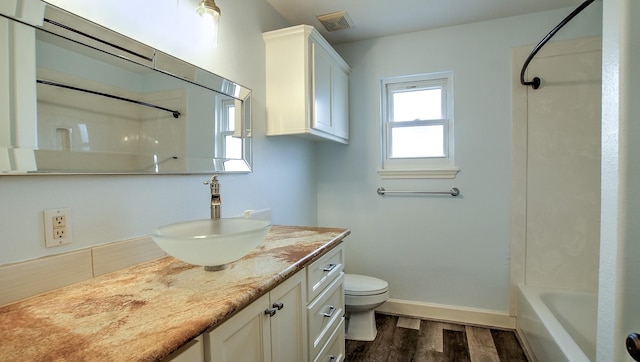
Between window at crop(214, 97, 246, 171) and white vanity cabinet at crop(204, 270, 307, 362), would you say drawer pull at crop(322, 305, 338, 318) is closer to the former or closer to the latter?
white vanity cabinet at crop(204, 270, 307, 362)

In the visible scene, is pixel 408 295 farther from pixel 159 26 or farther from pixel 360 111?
pixel 159 26

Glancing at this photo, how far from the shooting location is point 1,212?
0.83m

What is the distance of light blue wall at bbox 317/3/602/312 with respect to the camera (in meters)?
2.34

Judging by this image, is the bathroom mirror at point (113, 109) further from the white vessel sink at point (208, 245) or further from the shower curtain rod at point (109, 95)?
the white vessel sink at point (208, 245)

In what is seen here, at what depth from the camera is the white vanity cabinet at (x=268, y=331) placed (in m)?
0.79

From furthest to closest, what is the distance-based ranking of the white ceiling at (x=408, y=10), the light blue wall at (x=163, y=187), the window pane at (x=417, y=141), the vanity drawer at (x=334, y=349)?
the window pane at (x=417, y=141)
the white ceiling at (x=408, y=10)
the vanity drawer at (x=334, y=349)
the light blue wall at (x=163, y=187)

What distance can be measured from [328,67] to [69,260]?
6.04 ft

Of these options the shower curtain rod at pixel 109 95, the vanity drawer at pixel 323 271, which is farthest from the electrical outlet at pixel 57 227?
the vanity drawer at pixel 323 271

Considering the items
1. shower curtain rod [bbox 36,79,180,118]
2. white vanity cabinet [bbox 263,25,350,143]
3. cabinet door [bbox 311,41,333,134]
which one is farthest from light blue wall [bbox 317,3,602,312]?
shower curtain rod [bbox 36,79,180,118]

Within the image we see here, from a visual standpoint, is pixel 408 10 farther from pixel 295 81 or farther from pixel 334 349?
pixel 334 349

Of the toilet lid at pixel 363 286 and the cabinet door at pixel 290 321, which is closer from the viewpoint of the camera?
the cabinet door at pixel 290 321

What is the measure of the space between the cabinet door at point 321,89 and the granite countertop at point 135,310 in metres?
1.11

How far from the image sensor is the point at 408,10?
2.20m

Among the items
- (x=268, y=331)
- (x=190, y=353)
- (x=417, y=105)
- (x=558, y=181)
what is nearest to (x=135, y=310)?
(x=190, y=353)
